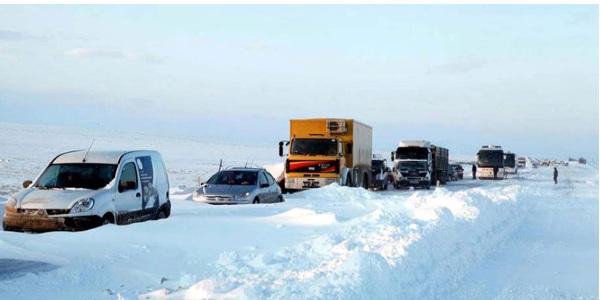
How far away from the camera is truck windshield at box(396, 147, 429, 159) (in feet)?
142

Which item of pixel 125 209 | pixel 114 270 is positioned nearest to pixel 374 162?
pixel 125 209

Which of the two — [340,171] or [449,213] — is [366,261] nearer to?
[449,213]

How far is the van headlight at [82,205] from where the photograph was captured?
11539 millimetres

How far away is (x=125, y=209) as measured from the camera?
12672 millimetres

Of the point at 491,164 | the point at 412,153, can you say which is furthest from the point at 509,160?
the point at 412,153

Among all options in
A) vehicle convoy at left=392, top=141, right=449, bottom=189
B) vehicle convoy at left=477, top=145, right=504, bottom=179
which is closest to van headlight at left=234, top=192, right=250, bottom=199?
vehicle convoy at left=392, top=141, right=449, bottom=189

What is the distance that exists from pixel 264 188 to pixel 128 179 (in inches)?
A: 282

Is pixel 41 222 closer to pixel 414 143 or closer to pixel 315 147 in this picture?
pixel 315 147

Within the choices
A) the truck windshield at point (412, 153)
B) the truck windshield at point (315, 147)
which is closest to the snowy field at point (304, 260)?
the truck windshield at point (315, 147)

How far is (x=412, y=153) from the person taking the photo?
43625 mm

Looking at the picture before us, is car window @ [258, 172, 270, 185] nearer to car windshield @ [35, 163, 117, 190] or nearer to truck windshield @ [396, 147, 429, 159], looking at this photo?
car windshield @ [35, 163, 117, 190]

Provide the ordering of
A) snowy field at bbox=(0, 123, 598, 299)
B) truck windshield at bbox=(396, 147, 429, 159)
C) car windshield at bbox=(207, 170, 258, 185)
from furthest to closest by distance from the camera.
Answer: truck windshield at bbox=(396, 147, 429, 159)
car windshield at bbox=(207, 170, 258, 185)
snowy field at bbox=(0, 123, 598, 299)

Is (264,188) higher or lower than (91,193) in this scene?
lower

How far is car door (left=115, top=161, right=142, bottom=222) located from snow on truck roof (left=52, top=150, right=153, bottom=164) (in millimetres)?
250
